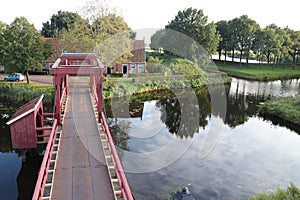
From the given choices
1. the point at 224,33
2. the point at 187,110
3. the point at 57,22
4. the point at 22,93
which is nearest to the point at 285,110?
the point at 187,110

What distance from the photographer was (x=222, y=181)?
44.3 feet

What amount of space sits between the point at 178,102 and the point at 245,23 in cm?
3342

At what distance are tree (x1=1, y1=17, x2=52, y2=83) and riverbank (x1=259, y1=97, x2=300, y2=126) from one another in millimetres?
23440

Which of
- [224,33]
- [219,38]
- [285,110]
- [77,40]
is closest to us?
[285,110]

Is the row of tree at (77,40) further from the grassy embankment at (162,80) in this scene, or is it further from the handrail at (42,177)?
the handrail at (42,177)

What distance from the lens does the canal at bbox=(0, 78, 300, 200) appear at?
1307 cm

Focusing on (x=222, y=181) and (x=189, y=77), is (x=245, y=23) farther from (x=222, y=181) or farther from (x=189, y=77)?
(x=222, y=181)

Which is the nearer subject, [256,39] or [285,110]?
[285,110]

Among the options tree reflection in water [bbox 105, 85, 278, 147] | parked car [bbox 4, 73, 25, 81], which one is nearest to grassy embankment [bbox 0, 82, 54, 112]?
parked car [bbox 4, 73, 25, 81]

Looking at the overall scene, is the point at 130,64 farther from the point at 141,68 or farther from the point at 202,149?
the point at 202,149

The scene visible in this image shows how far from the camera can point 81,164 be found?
9336 mm

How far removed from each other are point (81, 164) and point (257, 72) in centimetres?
4884

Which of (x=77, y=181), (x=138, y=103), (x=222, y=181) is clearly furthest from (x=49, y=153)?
(x=138, y=103)

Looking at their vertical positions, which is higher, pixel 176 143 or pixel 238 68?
pixel 238 68
